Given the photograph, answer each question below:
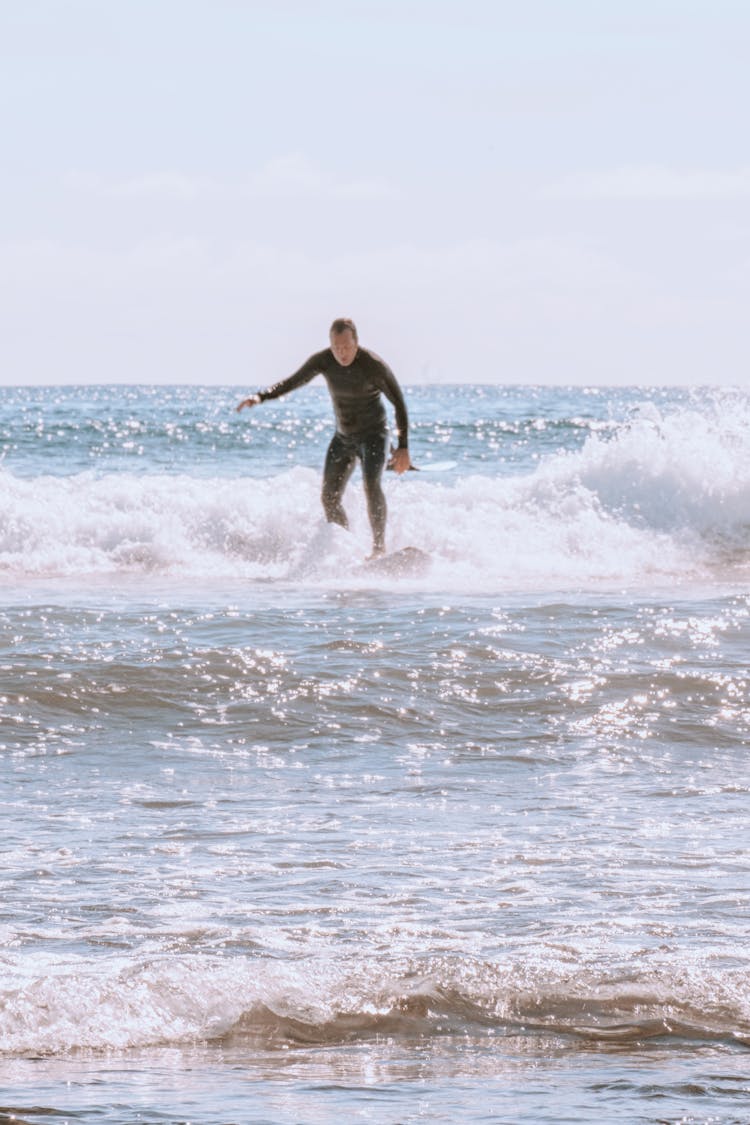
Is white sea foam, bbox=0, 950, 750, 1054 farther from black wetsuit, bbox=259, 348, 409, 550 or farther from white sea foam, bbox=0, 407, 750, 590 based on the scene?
white sea foam, bbox=0, 407, 750, 590

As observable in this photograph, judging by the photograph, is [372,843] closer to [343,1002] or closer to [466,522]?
[343,1002]

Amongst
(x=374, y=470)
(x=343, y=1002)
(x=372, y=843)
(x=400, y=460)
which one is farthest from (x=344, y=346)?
(x=343, y=1002)

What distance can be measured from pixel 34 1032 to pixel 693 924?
175 cm

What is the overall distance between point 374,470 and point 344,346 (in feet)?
3.37

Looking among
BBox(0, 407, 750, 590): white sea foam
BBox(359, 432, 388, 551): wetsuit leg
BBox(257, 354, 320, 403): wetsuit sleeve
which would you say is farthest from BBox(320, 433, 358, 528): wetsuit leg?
BBox(257, 354, 320, 403): wetsuit sleeve

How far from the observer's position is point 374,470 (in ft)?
36.6

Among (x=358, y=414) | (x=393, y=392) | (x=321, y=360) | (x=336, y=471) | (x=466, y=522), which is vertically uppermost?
(x=321, y=360)

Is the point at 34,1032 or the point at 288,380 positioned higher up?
the point at 288,380

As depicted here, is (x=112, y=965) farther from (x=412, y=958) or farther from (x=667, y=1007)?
(x=667, y=1007)

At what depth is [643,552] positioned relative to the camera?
44.6 feet

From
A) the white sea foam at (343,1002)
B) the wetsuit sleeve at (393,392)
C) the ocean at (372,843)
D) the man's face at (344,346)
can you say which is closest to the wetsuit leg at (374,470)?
the wetsuit sleeve at (393,392)

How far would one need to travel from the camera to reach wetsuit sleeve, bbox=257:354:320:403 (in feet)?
34.6

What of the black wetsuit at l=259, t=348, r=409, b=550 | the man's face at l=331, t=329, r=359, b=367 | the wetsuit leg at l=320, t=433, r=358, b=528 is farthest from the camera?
the wetsuit leg at l=320, t=433, r=358, b=528

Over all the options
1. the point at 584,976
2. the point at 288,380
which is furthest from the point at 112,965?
the point at 288,380
